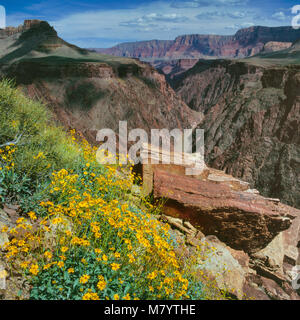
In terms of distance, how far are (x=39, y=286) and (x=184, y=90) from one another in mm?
100804

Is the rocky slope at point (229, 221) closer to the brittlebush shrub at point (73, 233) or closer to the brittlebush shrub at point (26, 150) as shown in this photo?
the brittlebush shrub at point (73, 233)

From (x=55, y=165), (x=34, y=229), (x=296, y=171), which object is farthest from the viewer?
(x=296, y=171)

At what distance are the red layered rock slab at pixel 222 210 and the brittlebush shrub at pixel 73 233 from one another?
705mm

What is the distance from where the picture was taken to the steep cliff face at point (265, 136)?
26.3 metres

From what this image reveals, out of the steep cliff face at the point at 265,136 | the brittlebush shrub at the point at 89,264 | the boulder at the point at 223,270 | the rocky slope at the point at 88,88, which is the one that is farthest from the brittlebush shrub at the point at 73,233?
the rocky slope at the point at 88,88

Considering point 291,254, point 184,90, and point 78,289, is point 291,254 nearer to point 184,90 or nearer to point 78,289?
point 78,289

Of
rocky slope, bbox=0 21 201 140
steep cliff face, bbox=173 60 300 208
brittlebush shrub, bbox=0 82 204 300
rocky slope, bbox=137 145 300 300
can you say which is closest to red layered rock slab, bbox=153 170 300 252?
rocky slope, bbox=137 145 300 300

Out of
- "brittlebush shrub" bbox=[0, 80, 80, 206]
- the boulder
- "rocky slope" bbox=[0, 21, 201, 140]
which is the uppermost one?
"rocky slope" bbox=[0, 21, 201, 140]

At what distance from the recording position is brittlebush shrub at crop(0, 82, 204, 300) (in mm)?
2457

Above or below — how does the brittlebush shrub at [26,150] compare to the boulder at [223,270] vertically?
above

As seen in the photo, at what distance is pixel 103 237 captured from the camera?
3.03m

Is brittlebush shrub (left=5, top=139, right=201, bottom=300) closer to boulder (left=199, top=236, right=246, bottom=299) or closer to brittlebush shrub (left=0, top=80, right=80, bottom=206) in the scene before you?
brittlebush shrub (left=0, top=80, right=80, bottom=206)

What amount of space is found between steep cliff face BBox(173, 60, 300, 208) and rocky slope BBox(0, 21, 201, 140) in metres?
12.3

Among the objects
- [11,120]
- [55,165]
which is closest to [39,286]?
[55,165]
